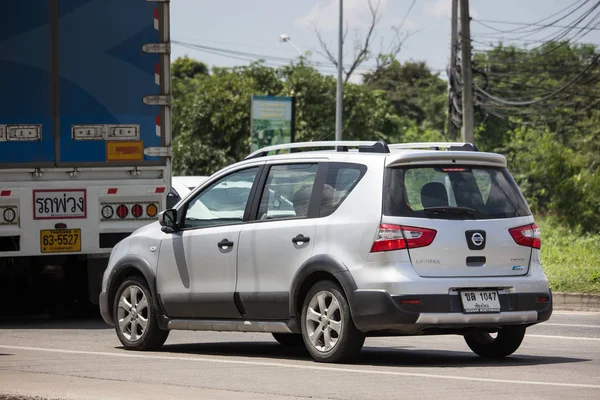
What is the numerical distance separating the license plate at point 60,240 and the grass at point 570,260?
6633 millimetres

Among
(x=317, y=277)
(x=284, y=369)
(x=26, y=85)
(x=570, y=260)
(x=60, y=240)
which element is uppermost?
(x=26, y=85)

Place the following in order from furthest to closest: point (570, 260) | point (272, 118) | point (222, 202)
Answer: point (272, 118), point (570, 260), point (222, 202)

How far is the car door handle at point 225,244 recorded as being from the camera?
34.8 feet

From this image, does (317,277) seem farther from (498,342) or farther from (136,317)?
(136,317)

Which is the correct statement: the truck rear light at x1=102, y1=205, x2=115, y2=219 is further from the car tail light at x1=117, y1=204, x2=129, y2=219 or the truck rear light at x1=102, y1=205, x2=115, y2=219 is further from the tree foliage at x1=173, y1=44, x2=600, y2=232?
the tree foliage at x1=173, y1=44, x2=600, y2=232

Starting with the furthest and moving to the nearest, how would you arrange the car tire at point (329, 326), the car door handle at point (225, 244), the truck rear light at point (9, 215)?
the truck rear light at point (9, 215), the car door handle at point (225, 244), the car tire at point (329, 326)

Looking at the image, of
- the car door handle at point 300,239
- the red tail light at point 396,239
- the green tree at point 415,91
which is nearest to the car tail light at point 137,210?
the car door handle at point 300,239

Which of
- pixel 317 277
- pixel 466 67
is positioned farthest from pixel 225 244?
pixel 466 67

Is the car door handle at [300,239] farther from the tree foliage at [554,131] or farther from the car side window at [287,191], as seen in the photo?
the tree foliage at [554,131]

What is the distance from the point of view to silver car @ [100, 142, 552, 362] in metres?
9.41

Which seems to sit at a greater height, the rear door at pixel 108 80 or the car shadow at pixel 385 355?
the rear door at pixel 108 80

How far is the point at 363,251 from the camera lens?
31.1ft

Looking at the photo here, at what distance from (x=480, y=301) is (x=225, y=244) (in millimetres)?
2330

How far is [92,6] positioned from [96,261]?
2.99 metres
